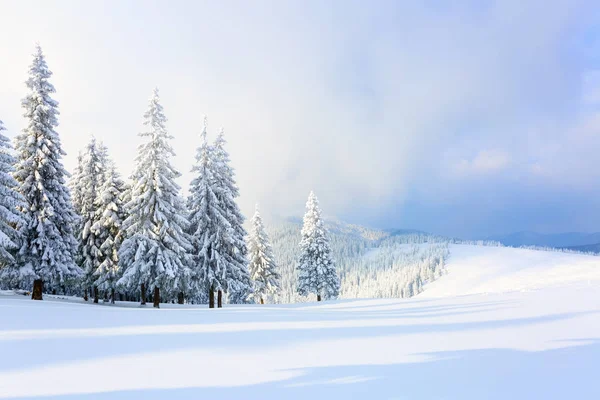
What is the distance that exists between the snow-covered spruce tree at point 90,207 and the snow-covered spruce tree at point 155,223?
563 cm

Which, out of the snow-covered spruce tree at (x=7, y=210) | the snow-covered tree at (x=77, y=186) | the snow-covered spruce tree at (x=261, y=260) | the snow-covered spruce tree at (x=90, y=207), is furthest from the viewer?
the snow-covered spruce tree at (x=261, y=260)

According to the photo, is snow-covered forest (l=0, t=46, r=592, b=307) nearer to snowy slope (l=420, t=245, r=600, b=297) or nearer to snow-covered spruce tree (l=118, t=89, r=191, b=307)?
snow-covered spruce tree (l=118, t=89, r=191, b=307)

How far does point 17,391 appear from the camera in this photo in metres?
5.47

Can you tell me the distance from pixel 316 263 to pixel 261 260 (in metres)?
7.23

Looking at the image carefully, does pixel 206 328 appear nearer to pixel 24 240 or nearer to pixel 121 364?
pixel 121 364

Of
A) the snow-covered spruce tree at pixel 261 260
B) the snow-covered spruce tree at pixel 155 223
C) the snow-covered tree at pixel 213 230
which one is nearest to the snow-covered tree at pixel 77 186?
the snow-covered spruce tree at pixel 155 223

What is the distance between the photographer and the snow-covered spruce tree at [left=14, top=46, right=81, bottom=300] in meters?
22.9

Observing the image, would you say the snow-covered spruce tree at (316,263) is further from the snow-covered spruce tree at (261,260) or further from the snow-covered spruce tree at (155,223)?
the snow-covered spruce tree at (155,223)

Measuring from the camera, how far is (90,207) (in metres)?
32.2

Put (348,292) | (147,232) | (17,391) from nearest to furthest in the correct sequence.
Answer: (17,391)
(147,232)
(348,292)

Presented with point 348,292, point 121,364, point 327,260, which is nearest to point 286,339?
point 121,364

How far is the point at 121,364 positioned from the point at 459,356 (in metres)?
7.92

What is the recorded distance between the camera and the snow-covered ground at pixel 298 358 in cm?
595

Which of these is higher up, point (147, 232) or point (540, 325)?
point (147, 232)
